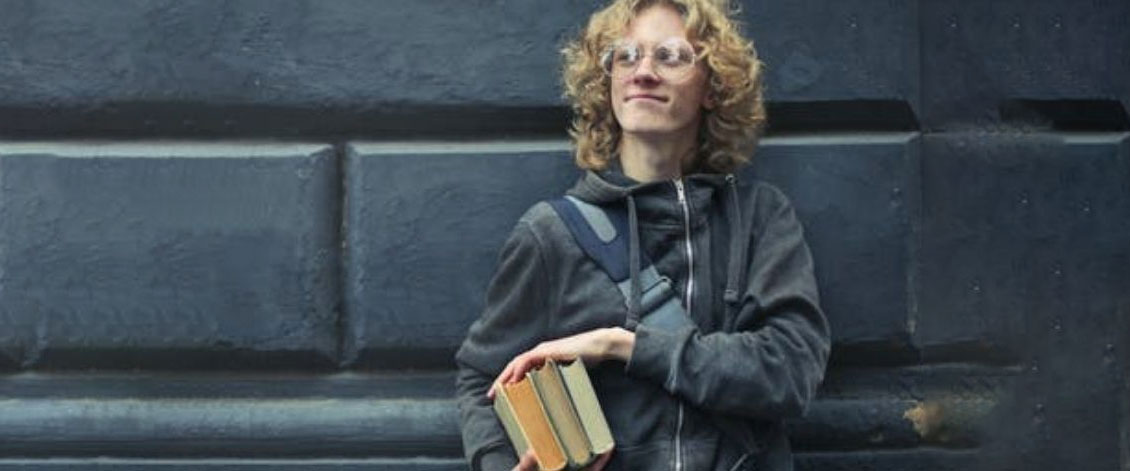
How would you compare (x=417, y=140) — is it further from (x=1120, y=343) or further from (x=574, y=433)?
(x=1120, y=343)

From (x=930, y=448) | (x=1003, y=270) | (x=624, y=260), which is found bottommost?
(x=930, y=448)

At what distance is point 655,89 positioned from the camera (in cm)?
404

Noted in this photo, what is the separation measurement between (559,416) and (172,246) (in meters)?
1.04

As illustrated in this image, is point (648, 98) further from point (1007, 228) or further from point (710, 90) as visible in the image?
point (1007, 228)

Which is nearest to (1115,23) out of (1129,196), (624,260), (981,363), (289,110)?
(1129,196)

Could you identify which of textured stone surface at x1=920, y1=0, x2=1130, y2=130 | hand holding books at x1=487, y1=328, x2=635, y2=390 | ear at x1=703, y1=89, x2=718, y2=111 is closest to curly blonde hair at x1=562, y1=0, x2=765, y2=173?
ear at x1=703, y1=89, x2=718, y2=111

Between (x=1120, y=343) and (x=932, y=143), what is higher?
(x=932, y=143)

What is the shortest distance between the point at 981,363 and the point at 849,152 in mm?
481

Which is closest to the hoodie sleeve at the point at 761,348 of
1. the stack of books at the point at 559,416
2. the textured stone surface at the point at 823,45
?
the stack of books at the point at 559,416

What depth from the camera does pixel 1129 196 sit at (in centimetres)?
459

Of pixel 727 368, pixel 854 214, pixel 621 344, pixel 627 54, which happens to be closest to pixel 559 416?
pixel 621 344

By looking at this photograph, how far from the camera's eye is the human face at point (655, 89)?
4.04 meters

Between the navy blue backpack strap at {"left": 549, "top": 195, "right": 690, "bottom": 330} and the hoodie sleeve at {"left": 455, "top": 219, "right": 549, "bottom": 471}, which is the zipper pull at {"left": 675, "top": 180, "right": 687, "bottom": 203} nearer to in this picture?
the navy blue backpack strap at {"left": 549, "top": 195, "right": 690, "bottom": 330}

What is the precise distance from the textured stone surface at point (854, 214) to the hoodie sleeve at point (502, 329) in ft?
2.08
